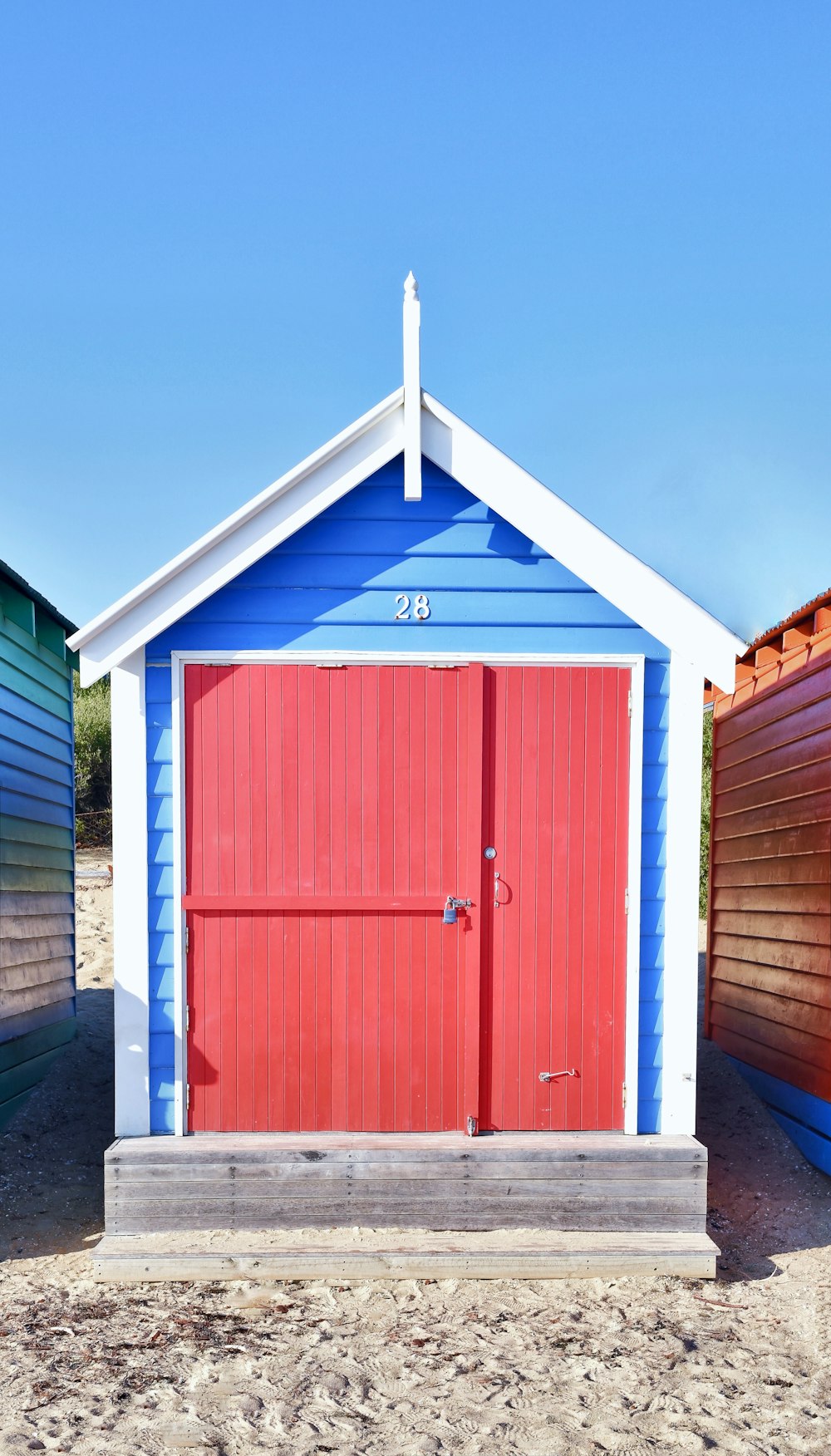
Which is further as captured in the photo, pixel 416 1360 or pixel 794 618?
pixel 794 618

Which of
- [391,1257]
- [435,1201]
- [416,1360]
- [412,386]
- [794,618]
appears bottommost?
[416,1360]

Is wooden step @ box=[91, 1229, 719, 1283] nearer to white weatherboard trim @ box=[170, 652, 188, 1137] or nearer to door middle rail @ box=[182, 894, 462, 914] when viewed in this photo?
white weatherboard trim @ box=[170, 652, 188, 1137]

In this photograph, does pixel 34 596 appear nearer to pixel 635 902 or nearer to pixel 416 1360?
pixel 635 902

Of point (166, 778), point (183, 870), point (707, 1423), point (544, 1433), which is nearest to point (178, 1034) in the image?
point (183, 870)

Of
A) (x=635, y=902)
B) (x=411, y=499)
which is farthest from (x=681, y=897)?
(x=411, y=499)

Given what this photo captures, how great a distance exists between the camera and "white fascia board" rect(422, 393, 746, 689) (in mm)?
5555

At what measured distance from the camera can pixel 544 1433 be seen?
4.02 meters

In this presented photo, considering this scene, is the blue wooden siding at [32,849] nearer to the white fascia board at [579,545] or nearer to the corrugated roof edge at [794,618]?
the white fascia board at [579,545]

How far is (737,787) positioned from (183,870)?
17.0 feet

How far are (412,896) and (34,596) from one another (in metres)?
3.78

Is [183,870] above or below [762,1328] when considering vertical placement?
above

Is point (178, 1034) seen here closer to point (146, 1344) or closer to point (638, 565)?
point (146, 1344)

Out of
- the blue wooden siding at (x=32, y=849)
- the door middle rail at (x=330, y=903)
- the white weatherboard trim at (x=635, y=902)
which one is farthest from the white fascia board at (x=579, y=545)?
the blue wooden siding at (x=32, y=849)

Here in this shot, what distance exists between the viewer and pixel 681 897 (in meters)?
5.72
